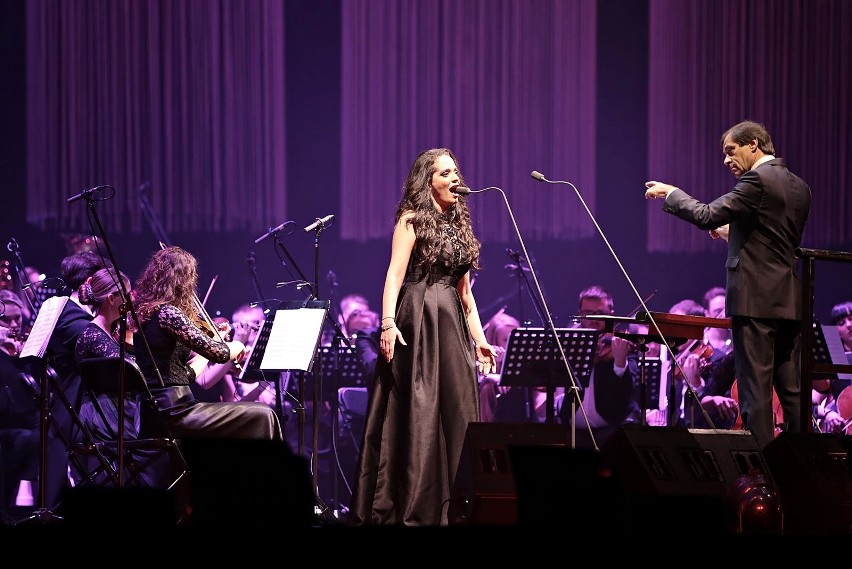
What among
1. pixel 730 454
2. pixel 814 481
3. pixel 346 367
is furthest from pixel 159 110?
pixel 814 481

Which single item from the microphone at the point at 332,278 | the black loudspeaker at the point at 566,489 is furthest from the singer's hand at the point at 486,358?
the microphone at the point at 332,278

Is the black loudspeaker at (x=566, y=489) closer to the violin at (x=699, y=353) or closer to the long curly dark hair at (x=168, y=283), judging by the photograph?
the long curly dark hair at (x=168, y=283)

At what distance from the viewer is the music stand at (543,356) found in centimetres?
661

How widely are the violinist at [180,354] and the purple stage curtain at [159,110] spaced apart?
458 cm

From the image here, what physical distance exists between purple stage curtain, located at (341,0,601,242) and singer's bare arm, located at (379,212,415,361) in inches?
228

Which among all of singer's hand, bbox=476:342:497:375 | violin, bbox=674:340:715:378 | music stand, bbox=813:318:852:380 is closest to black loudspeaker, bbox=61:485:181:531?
singer's hand, bbox=476:342:497:375

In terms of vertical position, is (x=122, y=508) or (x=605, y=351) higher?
(x=122, y=508)

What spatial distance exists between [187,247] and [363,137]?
2099mm

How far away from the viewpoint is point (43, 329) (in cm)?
544

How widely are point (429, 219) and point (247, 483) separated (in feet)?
6.90

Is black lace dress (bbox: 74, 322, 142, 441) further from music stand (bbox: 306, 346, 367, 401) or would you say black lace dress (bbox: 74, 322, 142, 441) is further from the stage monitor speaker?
the stage monitor speaker

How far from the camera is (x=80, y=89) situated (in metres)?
10.1

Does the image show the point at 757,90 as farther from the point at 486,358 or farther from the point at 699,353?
the point at 486,358

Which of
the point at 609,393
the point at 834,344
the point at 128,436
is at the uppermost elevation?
the point at 834,344
